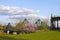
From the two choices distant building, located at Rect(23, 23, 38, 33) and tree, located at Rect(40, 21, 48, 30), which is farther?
distant building, located at Rect(23, 23, 38, 33)

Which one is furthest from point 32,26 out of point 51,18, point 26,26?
point 51,18

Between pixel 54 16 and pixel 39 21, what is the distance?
13.4m

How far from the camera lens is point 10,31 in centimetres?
5944

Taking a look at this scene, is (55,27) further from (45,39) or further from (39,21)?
(45,39)

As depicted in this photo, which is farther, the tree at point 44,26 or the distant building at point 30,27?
the distant building at point 30,27

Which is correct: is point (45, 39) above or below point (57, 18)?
below

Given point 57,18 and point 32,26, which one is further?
point 32,26

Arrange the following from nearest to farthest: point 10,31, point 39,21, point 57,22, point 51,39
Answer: point 51,39, point 57,22, point 10,31, point 39,21

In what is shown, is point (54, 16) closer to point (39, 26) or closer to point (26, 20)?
point (39, 26)

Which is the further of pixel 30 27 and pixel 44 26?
pixel 30 27

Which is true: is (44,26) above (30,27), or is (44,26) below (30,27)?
above

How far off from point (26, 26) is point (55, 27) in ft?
45.7

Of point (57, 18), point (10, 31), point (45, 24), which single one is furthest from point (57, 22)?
point (10, 31)

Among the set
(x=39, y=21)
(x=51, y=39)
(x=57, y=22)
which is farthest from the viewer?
(x=39, y=21)
